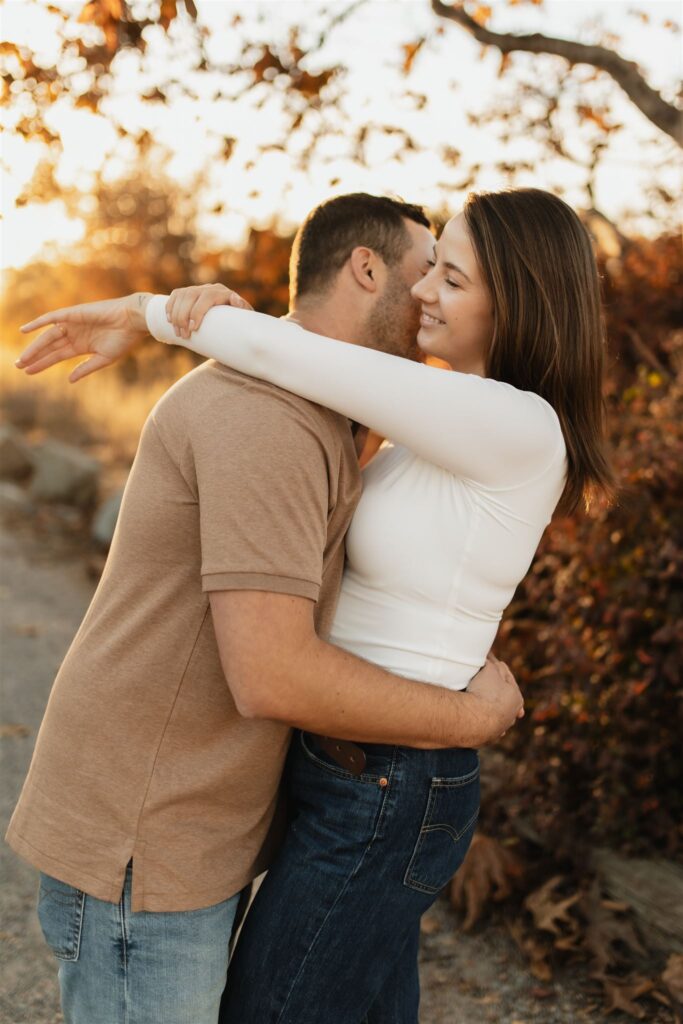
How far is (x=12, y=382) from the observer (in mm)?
14586

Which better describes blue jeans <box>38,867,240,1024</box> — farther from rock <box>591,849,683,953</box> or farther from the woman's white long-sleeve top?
rock <box>591,849,683,953</box>

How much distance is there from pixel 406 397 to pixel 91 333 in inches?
35.4

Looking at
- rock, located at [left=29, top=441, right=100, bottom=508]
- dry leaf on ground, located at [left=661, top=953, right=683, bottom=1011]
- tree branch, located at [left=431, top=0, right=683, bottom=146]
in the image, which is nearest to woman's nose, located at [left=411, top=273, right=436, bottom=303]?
tree branch, located at [left=431, top=0, right=683, bottom=146]

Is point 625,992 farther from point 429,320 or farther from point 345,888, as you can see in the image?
point 429,320

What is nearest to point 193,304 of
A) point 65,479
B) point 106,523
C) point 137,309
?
point 137,309

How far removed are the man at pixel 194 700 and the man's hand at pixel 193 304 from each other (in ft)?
0.57

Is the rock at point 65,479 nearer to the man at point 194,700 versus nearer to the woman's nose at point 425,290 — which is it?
the woman's nose at point 425,290

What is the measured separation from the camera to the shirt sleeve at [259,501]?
1.74 meters

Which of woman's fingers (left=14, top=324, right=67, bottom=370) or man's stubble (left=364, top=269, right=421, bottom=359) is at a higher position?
man's stubble (left=364, top=269, right=421, bottom=359)

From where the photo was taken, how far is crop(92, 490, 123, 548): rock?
885 cm

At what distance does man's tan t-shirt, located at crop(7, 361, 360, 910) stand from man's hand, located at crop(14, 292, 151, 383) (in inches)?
19.0

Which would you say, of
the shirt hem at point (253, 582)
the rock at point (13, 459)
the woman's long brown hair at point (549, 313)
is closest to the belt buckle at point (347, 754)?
the shirt hem at point (253, 582)

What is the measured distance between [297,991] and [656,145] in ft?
15.5

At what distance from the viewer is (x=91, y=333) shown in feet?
8.07
